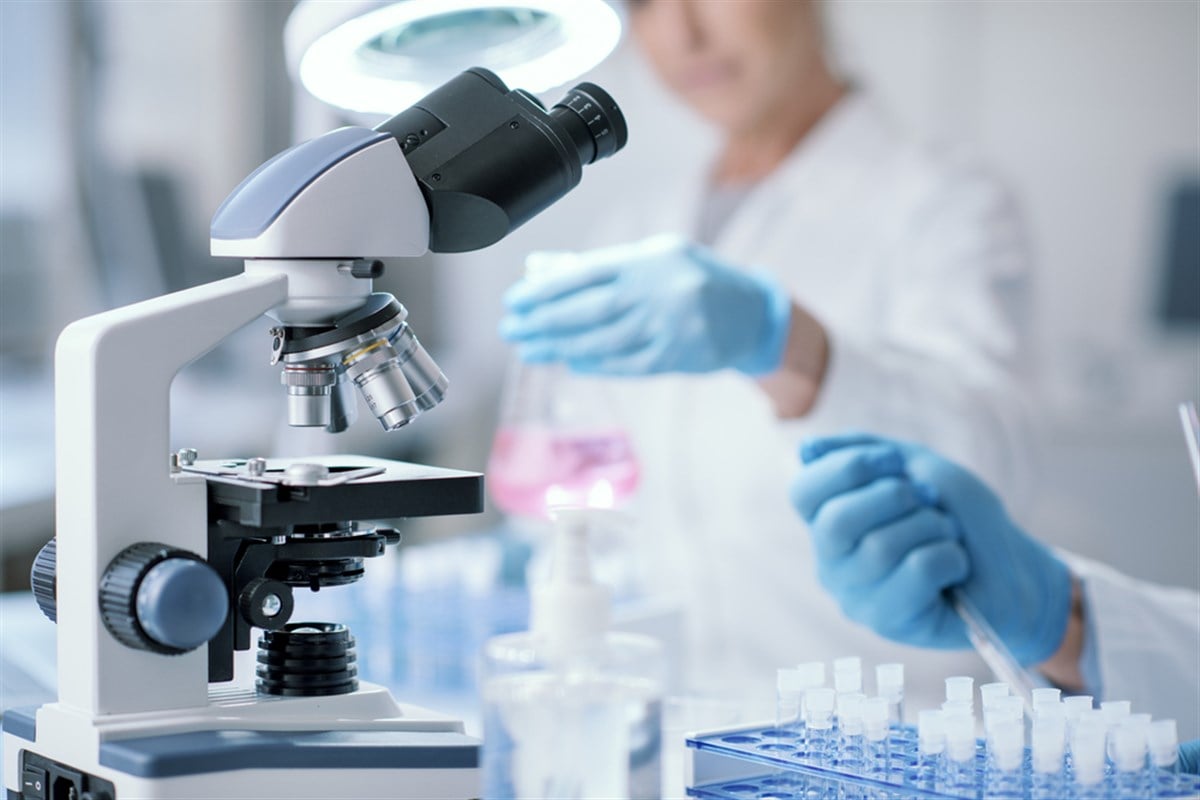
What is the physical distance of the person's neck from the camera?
7.70 feet

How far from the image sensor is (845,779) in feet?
2.61

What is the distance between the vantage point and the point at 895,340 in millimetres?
1961

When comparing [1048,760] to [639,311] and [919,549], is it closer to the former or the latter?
[919,549]

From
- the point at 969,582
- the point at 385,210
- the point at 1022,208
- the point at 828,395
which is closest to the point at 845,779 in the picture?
the point at 385,210

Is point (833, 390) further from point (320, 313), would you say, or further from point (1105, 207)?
point (1105, 207)

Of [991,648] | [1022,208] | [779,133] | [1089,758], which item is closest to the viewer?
[1089,758]

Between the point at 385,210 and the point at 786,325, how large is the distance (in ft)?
2.76

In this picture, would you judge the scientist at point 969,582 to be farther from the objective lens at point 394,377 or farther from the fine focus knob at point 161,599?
the fine focus knob at point 161,599

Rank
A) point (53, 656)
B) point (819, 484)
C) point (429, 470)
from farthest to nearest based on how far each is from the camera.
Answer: point (53, 656), point (819, 484), point (429, 470)

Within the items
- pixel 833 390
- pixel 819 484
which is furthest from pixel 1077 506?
pixel 819 484

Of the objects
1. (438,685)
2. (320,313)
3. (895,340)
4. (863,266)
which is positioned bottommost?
(438,685)

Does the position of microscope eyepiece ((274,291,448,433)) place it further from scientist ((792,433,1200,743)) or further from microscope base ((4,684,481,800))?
scientist ((792,433,1200,743))

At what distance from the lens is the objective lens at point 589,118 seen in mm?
947

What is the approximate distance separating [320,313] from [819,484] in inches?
21.7
